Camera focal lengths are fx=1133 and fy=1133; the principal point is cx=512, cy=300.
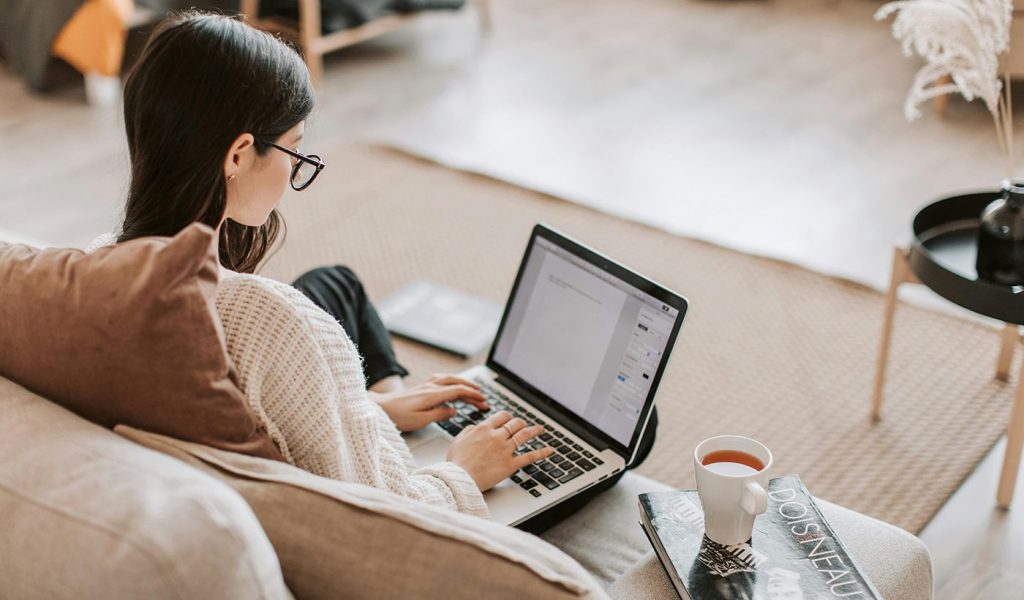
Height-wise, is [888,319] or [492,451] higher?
[888,319]

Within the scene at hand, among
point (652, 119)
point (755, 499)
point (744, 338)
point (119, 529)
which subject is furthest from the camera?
point (652, 119)

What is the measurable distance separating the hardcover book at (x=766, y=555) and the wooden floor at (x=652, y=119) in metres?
1.73

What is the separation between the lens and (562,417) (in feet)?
5.37

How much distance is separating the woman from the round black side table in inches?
38.8

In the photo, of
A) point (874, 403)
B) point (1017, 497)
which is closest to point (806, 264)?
point (874, 403)

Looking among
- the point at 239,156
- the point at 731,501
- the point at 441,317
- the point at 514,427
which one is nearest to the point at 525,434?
the point at 514,427

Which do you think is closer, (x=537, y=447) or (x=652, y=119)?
(x=537, y=447)

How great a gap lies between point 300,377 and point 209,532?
35cm

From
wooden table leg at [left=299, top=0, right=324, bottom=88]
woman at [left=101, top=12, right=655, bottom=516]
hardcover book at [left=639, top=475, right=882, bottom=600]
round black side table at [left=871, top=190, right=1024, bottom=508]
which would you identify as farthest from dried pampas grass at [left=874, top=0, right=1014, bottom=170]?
wooden table leg at [left=299, top=0, right=324, bottom=88]

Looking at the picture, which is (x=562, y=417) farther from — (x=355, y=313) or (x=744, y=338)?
(x=744, y=338)

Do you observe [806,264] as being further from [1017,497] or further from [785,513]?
[785,513]

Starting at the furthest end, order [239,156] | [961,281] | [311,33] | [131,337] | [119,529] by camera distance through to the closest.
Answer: [311,33], [961,281], [239,156], [131,337], [119,529]

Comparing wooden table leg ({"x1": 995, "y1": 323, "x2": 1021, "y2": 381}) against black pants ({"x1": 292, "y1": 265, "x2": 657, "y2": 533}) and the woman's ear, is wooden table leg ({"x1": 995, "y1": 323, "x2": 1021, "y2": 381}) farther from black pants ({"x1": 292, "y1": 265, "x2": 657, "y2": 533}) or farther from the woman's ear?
the woman's ear

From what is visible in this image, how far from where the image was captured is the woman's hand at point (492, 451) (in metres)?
1.44
